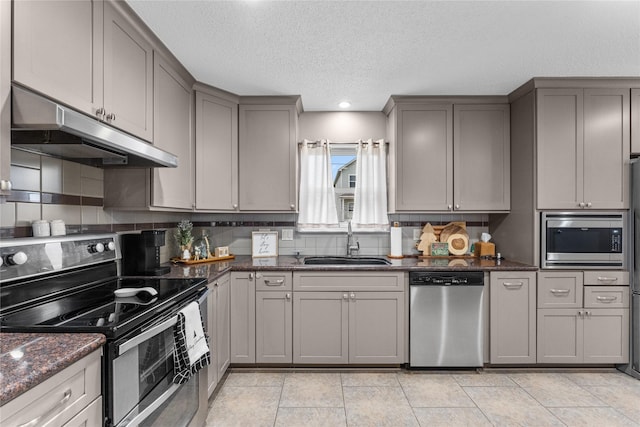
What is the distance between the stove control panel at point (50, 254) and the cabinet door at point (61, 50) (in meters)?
0.65

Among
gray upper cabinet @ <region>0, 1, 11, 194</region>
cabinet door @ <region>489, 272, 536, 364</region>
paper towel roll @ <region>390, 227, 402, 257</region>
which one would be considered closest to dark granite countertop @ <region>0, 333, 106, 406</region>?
gray upper cabinet @ <region>0, 1, 11, 194</region>

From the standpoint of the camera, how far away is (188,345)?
1697 millimetres

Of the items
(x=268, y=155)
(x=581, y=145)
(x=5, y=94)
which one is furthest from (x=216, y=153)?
(x=581, y=145)

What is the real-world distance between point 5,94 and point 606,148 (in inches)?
150

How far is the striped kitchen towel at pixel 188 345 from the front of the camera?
1628mm

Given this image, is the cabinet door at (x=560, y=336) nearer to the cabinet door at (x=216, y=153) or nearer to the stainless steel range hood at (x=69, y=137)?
the cabinet door at (x=216, y=153)

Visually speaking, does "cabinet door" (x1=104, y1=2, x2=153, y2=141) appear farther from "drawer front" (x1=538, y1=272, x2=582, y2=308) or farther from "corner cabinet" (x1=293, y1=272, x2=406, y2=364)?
"drawer front" (x1=538, y1=272, x2=582, y2=308)

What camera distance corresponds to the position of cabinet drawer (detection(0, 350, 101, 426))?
81 cm

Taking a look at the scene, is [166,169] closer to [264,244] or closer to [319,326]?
[264,244]

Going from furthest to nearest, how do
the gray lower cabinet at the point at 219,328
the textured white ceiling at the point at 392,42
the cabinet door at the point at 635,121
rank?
the cabinet door at the point at 635,121 → the gray lower cabinet at the point at 219,328 → the textured white ceiling at the point at 392,42

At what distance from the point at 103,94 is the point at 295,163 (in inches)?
66.4

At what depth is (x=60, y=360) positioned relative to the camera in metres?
0.92

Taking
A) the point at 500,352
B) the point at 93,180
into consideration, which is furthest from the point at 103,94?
the point at 500,352

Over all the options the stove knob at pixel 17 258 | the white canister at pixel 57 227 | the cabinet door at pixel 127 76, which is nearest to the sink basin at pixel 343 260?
the cabinet door at pixel 127 76
